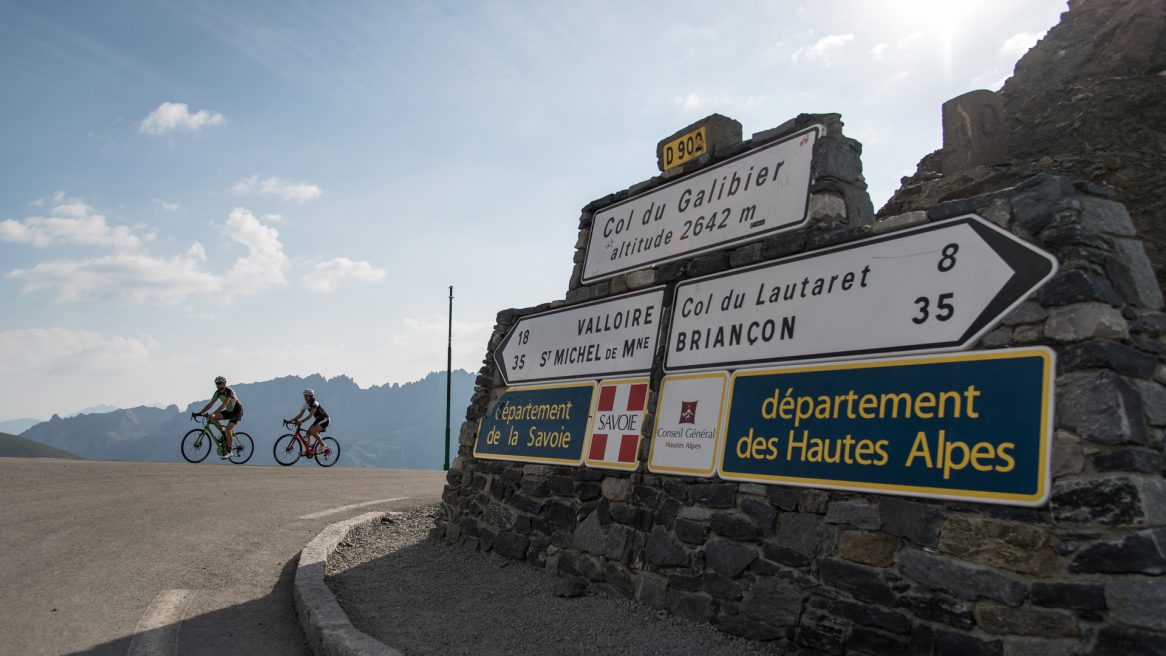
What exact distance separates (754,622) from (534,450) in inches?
125

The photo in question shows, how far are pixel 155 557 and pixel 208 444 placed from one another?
1195 centimetres

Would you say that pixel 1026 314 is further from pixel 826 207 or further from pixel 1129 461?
pixel 826 207

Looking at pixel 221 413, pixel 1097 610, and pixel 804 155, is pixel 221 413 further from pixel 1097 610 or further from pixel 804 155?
pixel 1097 610

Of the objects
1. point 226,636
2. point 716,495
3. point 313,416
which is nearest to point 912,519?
point 716,495

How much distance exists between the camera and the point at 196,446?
1686 centimetres

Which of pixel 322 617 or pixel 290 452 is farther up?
pixel 290 452

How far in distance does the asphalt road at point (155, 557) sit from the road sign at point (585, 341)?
3.26m

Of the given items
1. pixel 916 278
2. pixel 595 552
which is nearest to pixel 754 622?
pixel 595 552

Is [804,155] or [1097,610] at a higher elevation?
[804,155]

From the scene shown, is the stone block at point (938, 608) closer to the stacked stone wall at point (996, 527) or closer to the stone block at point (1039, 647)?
the stacked stone wall at point (996, 527)

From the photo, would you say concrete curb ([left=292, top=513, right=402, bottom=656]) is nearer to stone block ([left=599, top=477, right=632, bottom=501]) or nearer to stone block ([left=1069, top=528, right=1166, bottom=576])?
stone block ([left=599, top=477, right=632, bottom=501])

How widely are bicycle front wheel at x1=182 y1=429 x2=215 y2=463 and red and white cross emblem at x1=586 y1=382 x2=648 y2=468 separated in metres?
14.0

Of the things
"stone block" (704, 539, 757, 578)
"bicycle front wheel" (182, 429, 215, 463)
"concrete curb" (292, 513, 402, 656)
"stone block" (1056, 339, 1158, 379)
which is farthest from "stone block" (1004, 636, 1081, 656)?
"bicycle front wheel" (182, 429, 215, 463)

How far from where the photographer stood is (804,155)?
17.8ft
